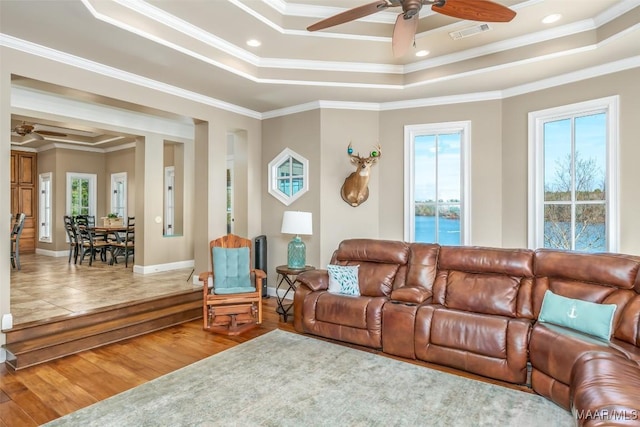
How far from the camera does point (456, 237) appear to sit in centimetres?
479

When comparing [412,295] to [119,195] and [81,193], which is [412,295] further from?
[81,193]

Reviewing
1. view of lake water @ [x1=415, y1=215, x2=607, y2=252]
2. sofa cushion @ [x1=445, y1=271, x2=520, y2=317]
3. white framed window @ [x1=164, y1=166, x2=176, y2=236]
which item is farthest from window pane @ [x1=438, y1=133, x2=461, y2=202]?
white framed window @ [x1=164, y1=166, x2=176, y2=236]

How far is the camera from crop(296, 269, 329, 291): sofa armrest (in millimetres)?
4082

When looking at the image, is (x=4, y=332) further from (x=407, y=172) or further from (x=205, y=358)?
(x=407, y=172)

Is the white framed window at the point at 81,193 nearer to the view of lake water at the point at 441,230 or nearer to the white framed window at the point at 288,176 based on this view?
the white framed window at the point at 288,176

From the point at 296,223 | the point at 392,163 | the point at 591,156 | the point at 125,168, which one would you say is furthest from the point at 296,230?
the point at 125,168

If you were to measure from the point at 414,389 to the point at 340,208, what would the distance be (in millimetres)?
2821

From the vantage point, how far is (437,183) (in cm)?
489

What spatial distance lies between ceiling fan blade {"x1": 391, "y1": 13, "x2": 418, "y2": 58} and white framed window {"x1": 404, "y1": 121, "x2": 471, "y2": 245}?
2123 mm

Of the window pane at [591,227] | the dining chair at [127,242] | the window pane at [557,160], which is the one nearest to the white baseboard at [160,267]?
the dining chair at [127,242]

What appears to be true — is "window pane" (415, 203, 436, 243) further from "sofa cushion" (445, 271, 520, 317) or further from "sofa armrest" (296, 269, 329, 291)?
"sofa armrest" (296, 269, 329, 291)

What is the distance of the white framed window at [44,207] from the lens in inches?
348

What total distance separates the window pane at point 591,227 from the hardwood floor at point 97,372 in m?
3.40

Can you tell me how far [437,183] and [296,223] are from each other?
78.7 inches
